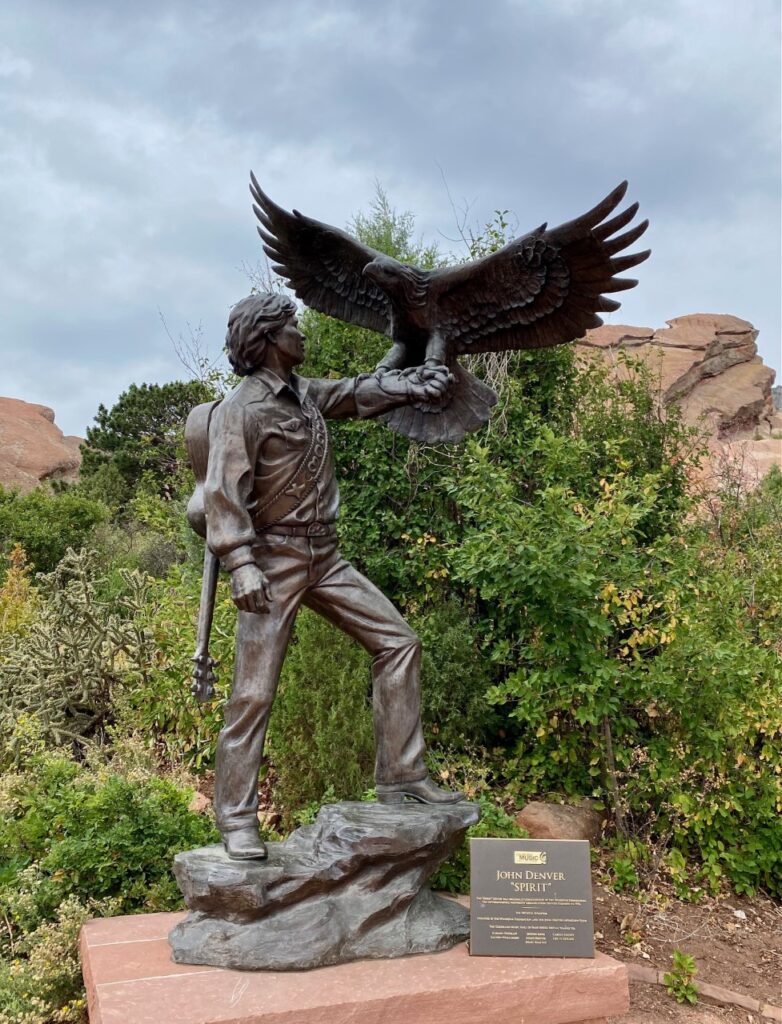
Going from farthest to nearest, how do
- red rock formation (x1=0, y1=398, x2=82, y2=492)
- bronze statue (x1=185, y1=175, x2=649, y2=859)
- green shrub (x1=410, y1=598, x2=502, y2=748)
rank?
red rock formation (x1=0, y1=398, x2=82, y2=492) → green shrub (x1=410, y1=598, x2=502, y2=748) → bronze statue (x1=185, y1=175, x2=649, y2=859)

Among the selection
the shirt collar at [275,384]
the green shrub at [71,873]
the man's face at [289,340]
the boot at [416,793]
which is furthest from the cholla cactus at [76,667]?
the man's face at [289,340]

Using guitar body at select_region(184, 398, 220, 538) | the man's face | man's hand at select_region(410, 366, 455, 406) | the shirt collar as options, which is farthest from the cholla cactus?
man's hand at select_region(410, 366, 455, 406)

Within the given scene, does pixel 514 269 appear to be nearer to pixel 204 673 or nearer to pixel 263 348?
pixel 263 348

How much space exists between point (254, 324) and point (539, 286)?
123 cm

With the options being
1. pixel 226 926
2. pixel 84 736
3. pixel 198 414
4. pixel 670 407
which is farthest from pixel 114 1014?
pixel 670 407

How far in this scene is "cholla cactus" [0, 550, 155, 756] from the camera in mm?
7539

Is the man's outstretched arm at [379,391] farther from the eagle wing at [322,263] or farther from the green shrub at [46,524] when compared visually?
the green shrub at [46,524]

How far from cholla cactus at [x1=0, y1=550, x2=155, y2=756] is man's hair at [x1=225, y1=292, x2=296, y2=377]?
4.55 meters

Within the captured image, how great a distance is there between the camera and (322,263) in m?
4.18

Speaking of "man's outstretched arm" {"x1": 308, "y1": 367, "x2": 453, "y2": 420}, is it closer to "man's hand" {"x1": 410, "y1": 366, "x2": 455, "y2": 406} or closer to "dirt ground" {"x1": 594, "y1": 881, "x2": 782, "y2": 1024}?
"man's hand" {"x1": 410, "y1": 366, "x2": 455, "y2": 406}

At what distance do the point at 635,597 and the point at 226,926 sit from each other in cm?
308

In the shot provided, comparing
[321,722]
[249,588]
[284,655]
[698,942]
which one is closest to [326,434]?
[249,588]

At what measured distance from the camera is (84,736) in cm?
763

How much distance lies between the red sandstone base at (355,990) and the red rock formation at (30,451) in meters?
25.5
